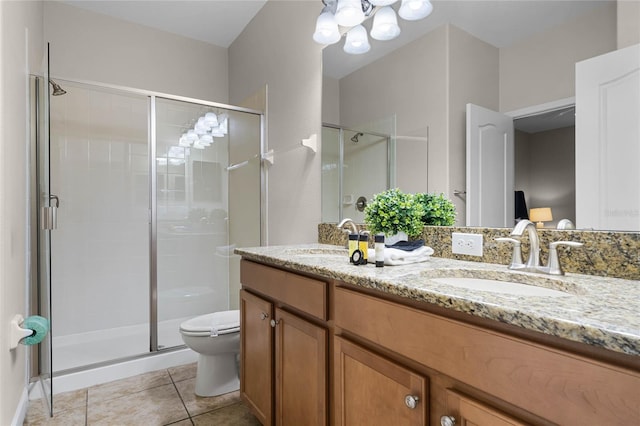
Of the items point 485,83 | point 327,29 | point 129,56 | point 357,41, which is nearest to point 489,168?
point 485,83

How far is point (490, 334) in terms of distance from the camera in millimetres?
667

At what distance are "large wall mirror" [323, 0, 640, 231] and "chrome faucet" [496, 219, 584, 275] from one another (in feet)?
0.41

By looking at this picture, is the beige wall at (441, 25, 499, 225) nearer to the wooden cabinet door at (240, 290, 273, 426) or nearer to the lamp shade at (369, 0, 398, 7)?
the lamp shade at (369, 0, 398, 7)

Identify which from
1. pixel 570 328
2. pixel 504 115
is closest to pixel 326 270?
pixel 570 328

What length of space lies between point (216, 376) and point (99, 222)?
170cm

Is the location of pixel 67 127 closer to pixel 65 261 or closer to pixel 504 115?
pixel 65 261

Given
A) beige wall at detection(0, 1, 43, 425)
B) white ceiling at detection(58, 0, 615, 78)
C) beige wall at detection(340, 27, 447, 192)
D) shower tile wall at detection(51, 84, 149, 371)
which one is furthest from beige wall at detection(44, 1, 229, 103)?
beige wall at detection(340, 27, 447, 192)

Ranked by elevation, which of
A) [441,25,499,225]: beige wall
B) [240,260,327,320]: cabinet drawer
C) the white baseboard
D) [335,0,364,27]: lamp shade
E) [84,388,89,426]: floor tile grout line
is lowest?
[84,388,89,426]: floor tile grout line

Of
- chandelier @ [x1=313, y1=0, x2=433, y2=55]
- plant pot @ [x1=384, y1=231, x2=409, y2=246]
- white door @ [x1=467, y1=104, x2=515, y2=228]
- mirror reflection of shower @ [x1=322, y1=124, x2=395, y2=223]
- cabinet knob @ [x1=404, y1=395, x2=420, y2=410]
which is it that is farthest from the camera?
mirror reflection of shower @ [x1=322, y1=124, x2=395, y2=223]

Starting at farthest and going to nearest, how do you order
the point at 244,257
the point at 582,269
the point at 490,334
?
the point at 244,257
the point at 582,269
the point at 490,334

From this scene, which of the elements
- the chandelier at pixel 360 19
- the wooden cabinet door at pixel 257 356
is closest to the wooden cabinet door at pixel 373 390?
the wooden cabinet door at pixel 257 356

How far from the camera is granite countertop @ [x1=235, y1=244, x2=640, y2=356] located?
539mm

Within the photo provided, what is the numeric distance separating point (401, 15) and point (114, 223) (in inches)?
104

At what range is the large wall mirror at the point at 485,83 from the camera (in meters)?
1.10
